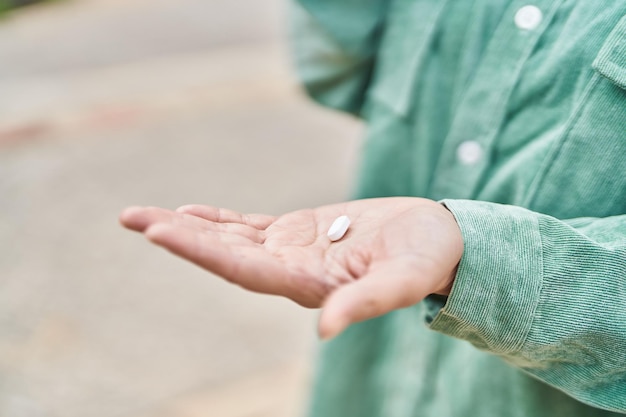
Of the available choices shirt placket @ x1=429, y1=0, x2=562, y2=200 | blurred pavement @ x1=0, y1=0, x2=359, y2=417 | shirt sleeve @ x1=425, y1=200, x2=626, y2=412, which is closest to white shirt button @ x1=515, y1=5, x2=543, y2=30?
shirt placket @ x1=429, y1=0, x2=562, y2=200

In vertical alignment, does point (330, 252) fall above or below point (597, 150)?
below

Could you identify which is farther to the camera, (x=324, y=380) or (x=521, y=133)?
(x=324, y=380)

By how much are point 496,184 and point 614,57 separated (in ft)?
0.74

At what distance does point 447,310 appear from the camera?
721 millimetres

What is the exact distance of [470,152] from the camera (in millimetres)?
943

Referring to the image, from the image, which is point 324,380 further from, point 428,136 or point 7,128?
point 7,128

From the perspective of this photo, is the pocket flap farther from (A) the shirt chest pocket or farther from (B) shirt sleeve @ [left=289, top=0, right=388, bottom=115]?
(B) shirt sleeve @ [left=289, top=0, right=388, bottom=115]

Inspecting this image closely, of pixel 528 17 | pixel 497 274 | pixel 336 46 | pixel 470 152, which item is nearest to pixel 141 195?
pixel 336 46

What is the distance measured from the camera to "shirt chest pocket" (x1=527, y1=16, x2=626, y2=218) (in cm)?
76

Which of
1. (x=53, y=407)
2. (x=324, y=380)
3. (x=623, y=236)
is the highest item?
(x=623, y=236)

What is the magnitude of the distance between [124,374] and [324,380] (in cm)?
95

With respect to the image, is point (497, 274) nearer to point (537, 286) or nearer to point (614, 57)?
point (537, 286)

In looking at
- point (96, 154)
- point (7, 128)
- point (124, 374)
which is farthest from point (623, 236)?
point (7, 128)

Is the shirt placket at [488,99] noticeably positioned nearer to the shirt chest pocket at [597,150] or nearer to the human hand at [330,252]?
the shirt chest pocket at [597,150]
